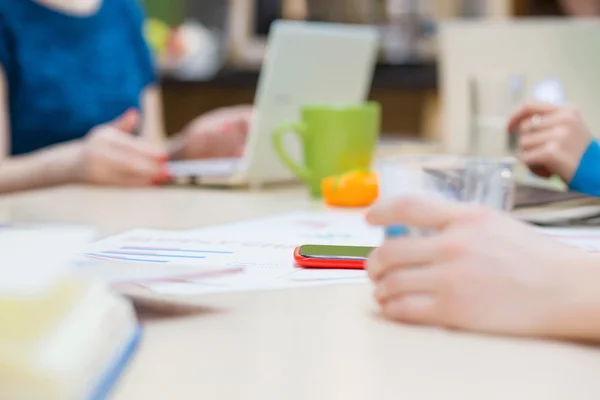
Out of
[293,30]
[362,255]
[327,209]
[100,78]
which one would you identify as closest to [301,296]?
[362,255]

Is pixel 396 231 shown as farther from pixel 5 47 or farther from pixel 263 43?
pixel 263 43

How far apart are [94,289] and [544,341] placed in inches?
10.1

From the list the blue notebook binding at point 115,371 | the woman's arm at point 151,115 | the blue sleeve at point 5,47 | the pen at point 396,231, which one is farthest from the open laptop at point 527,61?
the blue notebook binding at point 115,371

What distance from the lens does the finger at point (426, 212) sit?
46 cm

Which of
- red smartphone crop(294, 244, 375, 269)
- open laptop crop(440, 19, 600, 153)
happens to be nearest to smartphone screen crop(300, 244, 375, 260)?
red smartphone crop(294, 244, 375, 269)

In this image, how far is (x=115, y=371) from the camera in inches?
14.9

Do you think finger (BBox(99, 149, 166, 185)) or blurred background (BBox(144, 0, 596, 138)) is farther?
blurred background (BBox(144, 0, 596, 138))

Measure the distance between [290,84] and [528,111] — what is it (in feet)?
1.13

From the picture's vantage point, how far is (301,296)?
1.78ft

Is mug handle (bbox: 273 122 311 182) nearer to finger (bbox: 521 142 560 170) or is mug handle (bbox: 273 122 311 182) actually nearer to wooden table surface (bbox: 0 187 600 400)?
finger (bbox: 521 142 560 170)

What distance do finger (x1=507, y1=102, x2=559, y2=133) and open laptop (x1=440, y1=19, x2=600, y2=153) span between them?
1.38ft

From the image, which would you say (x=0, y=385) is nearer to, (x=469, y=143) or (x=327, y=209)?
(x=327, y=209)

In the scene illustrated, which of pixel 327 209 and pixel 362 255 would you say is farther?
pixel 327 209

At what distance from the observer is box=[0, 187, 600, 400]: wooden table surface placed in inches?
14.6
